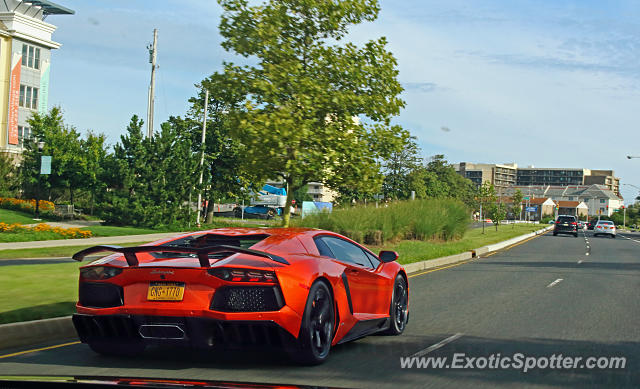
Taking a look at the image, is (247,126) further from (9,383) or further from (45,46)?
(45,46)

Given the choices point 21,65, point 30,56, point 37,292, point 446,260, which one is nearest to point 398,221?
point 446,260

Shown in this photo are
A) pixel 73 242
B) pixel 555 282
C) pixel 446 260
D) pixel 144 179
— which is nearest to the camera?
pixel 555 282

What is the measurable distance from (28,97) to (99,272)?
55.3 meters

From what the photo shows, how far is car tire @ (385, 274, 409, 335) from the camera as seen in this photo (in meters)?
8.29

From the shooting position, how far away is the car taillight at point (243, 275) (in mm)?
5883

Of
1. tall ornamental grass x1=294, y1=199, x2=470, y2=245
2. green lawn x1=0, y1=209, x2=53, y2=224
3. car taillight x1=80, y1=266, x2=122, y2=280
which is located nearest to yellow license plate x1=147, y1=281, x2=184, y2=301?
car taillight x1=80, y1=266, x2=122, y2=280

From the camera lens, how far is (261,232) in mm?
7199

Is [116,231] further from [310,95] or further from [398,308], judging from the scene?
[398,308]

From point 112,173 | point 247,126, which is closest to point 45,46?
point 112,173

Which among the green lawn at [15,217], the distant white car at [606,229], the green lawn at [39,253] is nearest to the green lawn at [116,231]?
the green lawn at [15,217]

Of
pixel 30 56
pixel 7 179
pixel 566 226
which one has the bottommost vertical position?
pixel 566 226

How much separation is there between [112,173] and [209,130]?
1292cm

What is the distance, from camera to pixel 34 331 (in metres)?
7.78

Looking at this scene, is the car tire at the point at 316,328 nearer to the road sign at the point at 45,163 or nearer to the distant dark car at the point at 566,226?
the road sign at the point at 45,163
